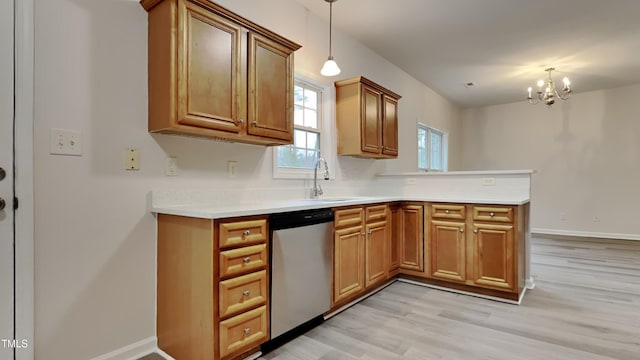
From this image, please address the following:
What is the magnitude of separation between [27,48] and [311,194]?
2.20 meters

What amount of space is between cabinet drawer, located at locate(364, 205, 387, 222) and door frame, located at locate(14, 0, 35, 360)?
2216 millimetres

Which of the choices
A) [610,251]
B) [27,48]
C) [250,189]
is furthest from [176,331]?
[610,251]

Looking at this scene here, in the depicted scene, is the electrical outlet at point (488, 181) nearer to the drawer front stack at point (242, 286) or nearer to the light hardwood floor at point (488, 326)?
the light hardwood floor at point (488, 326)

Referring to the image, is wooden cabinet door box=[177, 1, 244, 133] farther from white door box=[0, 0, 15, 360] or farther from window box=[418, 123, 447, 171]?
window box=[418, 123, 447, 171]

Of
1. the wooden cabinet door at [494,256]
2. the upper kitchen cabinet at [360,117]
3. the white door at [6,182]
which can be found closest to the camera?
the white door at [6,182]

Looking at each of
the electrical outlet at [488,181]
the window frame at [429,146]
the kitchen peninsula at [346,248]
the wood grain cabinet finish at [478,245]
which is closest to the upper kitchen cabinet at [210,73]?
the kitchen peninsula at [346,248]

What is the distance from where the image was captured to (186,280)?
1.79 metres

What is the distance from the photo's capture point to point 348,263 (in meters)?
2.64

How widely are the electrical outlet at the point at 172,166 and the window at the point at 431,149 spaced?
4.40m

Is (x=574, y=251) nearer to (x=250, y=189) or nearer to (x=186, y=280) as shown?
(x=250, y=189)

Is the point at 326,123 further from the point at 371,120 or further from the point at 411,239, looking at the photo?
the point at 411,239

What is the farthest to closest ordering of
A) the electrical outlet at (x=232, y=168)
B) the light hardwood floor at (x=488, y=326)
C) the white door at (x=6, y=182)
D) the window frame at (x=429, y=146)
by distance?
the window frame at (x=429, y=146) < the electrical outlet at (x=232, y=168) < the light hardwood floor at (x=488, y=326) < the white door at (x=6, y=182)

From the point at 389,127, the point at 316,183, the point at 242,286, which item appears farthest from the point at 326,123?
the point at 242,286

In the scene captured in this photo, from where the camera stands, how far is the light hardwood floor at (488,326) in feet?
6.57
